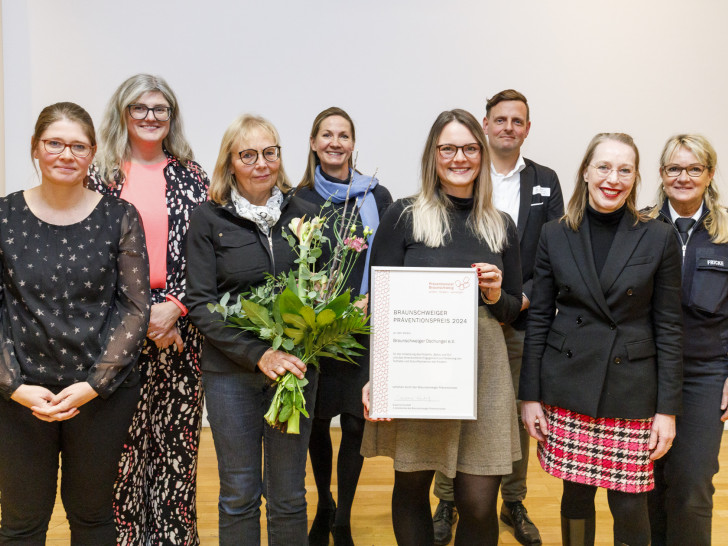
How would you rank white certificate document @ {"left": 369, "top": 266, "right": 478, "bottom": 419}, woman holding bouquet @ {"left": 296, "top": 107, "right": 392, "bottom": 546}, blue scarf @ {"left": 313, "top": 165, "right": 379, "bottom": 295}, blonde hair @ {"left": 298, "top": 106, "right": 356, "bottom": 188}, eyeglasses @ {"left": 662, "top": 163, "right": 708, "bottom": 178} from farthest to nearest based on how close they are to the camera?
blonde hair @ {"left": 298, "top": 106, "right": 356, "bottom": 188}
blue scarf @ {"left": 313, "top": 165, "right": 379, "bottom": 295}
woman holding bouquet @ {"left": 296, "top": 107, "right": 392, "bottom": 546}
eyeglasses @ {"left": 662, "top": 163, "right": 708, "bottom": 178}
white certificate document @ {"left": 369, "top": 266, "right": 478, "bottom": 419}

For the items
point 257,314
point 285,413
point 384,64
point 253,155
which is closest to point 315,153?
point 253,155

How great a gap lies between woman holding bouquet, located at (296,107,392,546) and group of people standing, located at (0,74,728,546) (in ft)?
1.52

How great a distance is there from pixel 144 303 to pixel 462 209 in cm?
112

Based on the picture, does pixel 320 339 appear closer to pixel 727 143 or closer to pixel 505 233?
pixel 505 233

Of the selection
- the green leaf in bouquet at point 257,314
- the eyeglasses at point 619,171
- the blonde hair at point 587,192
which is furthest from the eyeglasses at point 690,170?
the green leaf in bouquet at point 257,314

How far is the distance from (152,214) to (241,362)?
0.71m

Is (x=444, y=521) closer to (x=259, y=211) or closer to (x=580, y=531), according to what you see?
(x=580, y=531)

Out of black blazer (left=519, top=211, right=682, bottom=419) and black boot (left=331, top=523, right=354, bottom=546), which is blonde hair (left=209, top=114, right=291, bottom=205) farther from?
black boot (left=331, top=523, right=354, bottom=546)

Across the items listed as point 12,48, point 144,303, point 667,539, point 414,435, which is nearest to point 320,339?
point 414,435

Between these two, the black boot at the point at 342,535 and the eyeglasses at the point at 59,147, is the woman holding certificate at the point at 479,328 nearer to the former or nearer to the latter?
the black boot at the point at 342,535

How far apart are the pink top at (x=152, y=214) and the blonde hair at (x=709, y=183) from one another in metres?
1.81

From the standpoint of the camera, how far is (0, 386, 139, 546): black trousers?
1953 mm

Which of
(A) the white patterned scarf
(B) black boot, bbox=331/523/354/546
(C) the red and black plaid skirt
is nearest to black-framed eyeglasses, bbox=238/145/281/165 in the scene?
(A) the white patterned scarf

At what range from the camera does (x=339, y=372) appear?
2658 mm
